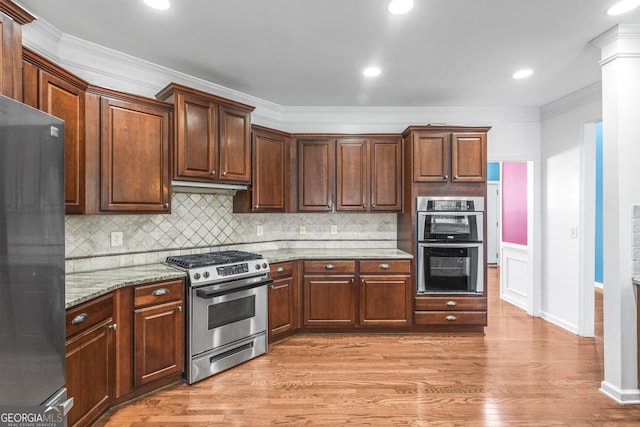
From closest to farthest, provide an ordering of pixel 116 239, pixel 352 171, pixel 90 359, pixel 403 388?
pixel 90 359
pixel 403 388
pixel 116 239
pixel 352 171

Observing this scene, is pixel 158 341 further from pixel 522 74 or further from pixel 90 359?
pixel 522 74

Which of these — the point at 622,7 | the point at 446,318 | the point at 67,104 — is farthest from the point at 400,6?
the point at 446,318

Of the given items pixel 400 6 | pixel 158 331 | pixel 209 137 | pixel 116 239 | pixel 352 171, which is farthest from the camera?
pixel 352 171

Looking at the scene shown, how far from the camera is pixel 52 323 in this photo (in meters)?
1.34

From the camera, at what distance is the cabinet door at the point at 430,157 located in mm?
3641

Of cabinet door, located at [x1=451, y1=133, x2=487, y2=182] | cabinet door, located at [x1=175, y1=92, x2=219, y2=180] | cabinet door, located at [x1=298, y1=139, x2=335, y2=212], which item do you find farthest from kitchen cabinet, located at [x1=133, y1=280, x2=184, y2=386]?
cabinet door, located at [x1=451, y1=133, x2=487, y2=182]

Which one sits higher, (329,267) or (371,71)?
(371,71)

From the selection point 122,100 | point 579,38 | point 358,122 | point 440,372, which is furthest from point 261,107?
point 440,372

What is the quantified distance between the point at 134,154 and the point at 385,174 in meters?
2.61

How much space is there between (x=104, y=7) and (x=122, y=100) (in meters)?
0.61

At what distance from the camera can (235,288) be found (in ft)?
9.30

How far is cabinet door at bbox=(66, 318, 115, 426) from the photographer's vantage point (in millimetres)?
1830

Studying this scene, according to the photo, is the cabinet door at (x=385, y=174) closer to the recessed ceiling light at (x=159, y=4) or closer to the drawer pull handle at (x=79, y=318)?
the recessed ceiling light at (x=159, y=4)

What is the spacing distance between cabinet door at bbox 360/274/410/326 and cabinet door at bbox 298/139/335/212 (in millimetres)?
1005
